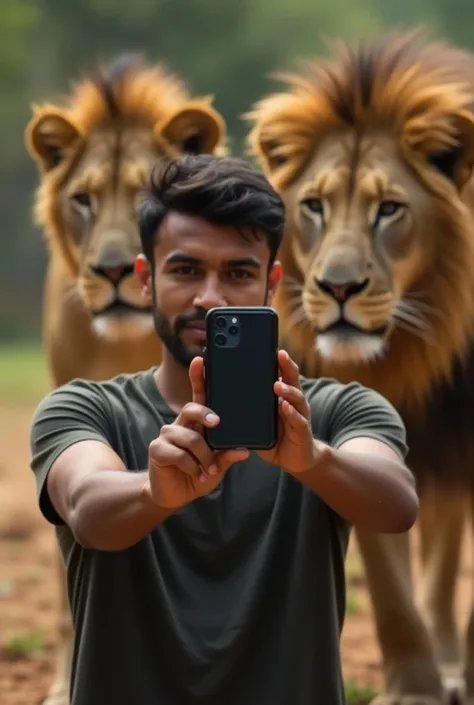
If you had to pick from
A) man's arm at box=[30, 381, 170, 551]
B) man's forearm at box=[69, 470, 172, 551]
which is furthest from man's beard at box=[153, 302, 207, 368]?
man's forearm at box=[69, 470, 172, 551]

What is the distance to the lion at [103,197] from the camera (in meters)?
3.11

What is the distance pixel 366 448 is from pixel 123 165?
171cm

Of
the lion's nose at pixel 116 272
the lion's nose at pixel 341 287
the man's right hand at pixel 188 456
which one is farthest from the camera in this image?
the lion's nose at pixel 116 272

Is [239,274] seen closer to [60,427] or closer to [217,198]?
[217,198]

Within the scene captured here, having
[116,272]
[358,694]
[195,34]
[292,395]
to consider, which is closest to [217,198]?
[292,395]

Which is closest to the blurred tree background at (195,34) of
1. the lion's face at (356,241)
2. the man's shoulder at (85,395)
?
the lion's face at (356,241)

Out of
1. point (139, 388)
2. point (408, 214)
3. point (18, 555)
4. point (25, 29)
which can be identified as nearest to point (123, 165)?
point (408, 214)

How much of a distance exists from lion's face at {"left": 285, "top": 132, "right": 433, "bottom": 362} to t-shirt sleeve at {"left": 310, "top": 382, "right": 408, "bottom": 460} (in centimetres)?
95

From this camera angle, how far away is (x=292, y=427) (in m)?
1.47

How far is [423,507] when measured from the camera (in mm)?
3398

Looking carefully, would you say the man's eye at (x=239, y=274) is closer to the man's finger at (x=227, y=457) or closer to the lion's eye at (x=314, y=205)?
the man's finger at (x=227, y=457)

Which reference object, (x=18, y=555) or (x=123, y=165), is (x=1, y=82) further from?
(x=123, y=165)

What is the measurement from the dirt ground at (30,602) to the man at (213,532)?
1.78 metres

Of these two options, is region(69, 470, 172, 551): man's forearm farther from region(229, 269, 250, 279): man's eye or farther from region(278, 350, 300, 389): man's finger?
region(229, 269, 250, 279): man's eye
